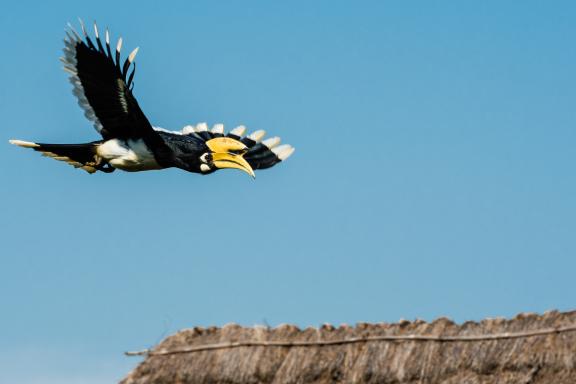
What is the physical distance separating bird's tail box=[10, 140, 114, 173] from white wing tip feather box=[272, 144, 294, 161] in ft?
8.85

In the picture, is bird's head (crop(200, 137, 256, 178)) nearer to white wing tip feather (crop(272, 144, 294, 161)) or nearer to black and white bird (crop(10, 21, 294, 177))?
black and white bird (crop(10, 21, 294, 177))

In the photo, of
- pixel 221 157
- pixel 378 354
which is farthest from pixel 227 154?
pixel 378 354

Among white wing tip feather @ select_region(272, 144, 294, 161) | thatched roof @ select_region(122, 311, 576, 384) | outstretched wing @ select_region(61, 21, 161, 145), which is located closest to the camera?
thatched roof @ select_region(122, 311, 576, 384)

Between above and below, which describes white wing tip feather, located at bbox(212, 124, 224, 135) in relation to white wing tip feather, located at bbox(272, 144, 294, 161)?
above

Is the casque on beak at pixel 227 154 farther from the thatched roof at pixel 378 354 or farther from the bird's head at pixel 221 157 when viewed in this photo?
the thatched roof at pixel 378 354

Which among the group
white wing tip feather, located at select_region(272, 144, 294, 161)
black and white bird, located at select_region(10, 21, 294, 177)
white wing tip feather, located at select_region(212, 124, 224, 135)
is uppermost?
white wing tip feather, located at select_region(212, 124, 224, 135)

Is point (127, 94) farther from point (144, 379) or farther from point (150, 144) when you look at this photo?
point (144, 379)

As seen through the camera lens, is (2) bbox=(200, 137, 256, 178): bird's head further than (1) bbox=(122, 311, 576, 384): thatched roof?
Yes

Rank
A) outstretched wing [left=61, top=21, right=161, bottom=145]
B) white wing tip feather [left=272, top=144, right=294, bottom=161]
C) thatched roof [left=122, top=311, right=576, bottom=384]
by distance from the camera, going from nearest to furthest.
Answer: thatched roof [left=122, top=311, right=576, bottom=384], outstretched wing [left=61, top=21, right=161, bottom=145], white wing tip feather [left=272, top=144, right=294, bottom=161]

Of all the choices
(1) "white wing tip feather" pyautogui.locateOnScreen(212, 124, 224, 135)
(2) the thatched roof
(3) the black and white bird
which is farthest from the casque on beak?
(2) the thatched roof

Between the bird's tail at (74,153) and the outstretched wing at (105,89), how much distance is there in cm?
34

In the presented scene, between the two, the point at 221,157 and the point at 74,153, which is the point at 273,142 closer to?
the point at 221,157

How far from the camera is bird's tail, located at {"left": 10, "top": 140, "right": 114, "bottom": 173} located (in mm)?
13203

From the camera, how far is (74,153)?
13.4 m
